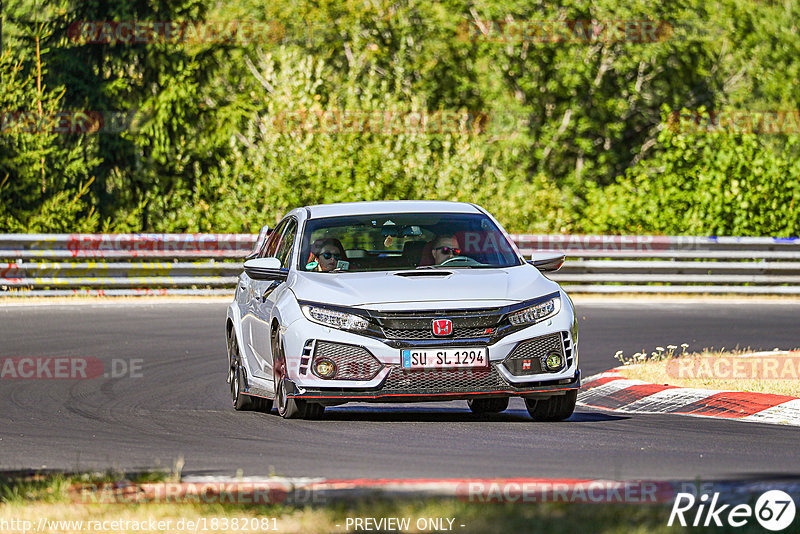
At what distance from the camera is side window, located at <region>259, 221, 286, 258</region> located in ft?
40.4

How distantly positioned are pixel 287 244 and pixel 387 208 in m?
0.85

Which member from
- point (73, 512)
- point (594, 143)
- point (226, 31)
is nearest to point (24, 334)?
point (73, 512)

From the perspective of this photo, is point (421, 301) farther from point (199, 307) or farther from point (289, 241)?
point (199, 307)

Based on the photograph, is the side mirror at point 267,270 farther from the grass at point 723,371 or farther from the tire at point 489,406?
the grass at point 723,371

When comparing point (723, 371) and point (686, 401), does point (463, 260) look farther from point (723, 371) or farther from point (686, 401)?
point (723, 371)

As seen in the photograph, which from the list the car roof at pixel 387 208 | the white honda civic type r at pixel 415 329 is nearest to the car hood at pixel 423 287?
the white honda civic type r at pixel 415 329

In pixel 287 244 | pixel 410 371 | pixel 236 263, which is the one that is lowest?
pixel 236 263

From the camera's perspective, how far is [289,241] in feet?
38.0

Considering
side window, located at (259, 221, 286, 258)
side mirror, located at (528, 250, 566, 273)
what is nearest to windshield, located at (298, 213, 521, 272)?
side mirror, located at (528, 250, 566, 273)

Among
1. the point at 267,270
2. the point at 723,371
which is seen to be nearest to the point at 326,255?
the point at 267,270

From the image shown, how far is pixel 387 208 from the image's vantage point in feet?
37.6

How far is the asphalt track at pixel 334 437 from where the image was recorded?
795cm

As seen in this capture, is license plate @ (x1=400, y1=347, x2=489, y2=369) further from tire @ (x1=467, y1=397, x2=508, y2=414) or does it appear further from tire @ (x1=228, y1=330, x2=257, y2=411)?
tire @ (x1=228, y1=330, x2=257, y2=411)

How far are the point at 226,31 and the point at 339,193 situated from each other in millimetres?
9623
